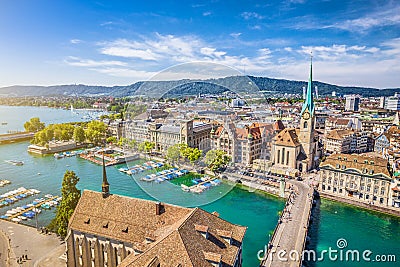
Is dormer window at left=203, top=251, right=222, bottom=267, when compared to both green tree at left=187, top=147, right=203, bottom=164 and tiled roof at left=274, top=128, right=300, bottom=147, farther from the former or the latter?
tiled roof at left=274, top=128, right=300, bottom=147

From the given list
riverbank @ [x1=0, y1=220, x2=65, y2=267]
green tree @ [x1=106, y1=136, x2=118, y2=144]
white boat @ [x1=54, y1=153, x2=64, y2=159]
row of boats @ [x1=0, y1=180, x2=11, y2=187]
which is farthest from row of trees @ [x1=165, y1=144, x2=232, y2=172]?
green tree @ [x1=106, y1=136, x2=118, y2=144]

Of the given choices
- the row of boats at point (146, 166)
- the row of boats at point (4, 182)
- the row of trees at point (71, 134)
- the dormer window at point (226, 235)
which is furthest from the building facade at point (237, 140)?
the row of trees at point (71, 134)

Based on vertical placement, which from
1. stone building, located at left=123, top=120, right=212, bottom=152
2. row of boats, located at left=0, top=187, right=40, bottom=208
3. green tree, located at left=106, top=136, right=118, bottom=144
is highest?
stone building, located at left=123, top=120, right=212, bottom=152

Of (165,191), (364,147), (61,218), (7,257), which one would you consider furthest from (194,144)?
(364,147)

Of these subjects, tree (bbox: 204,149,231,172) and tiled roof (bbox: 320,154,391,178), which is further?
tiled roof (bbox: 320,154,391,178)

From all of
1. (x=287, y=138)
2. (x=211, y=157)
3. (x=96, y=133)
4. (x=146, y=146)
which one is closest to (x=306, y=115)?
(x=287, y=138)

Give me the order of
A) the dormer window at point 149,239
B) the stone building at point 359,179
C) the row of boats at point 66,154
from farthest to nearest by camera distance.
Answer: the row of boats at point 66,154 < the stone building at point 359,179 < the dormer window at point 149,239

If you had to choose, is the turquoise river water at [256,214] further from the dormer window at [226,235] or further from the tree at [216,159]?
the dormer window at [226,235]
